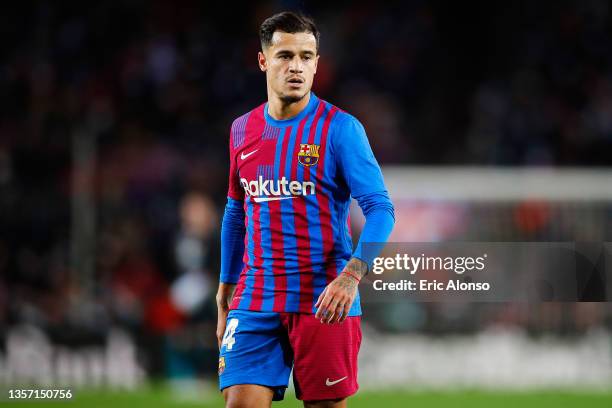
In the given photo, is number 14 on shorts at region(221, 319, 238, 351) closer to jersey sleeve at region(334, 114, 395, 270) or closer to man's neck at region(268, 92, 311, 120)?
jersey sleeve at region(334, 114, 395, 270)

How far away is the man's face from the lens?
4.58 m

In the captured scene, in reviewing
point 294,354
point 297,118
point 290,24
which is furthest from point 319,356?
point 290,24

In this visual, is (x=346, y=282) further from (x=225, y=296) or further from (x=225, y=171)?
(x=225, y=171)

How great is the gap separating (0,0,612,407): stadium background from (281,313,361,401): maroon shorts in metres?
5.59

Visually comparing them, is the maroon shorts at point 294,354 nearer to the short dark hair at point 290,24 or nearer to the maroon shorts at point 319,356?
the maroon shorts at point 319,356

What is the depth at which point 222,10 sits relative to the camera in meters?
16.5

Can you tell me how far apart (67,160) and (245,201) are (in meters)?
8.11

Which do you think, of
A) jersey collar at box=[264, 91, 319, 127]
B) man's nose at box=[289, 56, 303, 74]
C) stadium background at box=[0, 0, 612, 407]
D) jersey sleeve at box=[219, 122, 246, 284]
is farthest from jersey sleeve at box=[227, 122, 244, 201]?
stadium background at box=[0, 0, 612, 407]

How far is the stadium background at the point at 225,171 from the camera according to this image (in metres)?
11.1

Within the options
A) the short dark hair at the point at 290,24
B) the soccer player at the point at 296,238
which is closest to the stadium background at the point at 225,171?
the soccer player at the point at 296,238

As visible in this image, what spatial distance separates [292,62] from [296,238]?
2.56ft

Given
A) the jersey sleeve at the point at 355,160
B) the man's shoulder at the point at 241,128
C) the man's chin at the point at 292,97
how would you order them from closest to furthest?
the jersey sleeve at the point at 355,160 < the man's chin at the point at 292,97 < the man's shoulder at the point at 241,128

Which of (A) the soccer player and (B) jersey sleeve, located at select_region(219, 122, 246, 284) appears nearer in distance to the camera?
(A) the soccer player

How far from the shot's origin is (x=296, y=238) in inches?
181
